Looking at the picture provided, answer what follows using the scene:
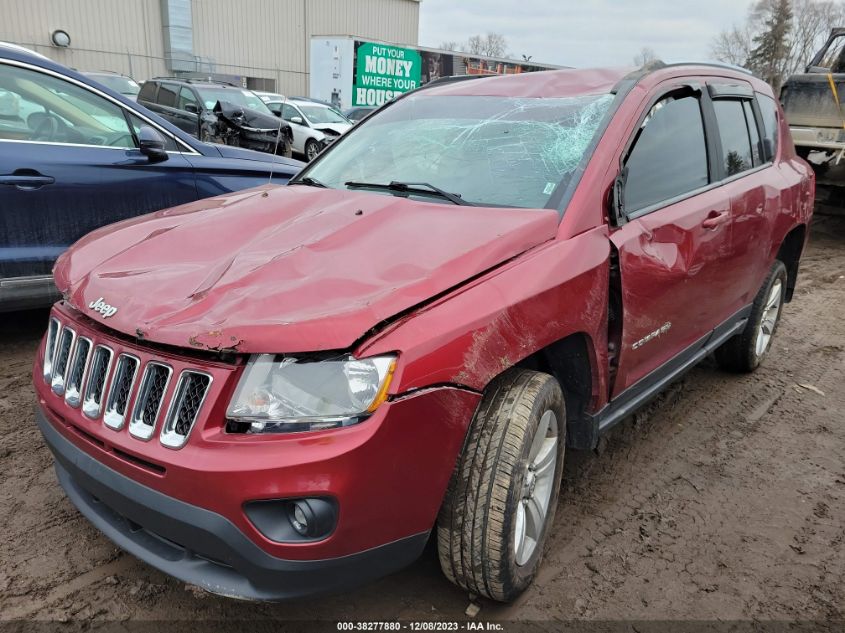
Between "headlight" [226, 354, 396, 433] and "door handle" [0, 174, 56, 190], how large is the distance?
2.96 m

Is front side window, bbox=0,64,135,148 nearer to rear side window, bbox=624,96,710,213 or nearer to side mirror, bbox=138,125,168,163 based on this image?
side mirror, bbox=138,125,168,163

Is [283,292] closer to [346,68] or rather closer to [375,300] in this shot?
[375,300]

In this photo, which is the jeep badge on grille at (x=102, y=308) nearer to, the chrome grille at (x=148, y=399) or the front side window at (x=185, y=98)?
the chrome grille at (x=148, y=399)

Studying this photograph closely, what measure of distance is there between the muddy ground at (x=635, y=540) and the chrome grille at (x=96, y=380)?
73 cm

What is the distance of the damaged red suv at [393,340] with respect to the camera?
5.71 ft

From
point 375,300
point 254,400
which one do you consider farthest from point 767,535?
point 254,400

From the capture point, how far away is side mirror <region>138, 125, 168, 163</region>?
4.20m

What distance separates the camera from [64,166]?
403 cm

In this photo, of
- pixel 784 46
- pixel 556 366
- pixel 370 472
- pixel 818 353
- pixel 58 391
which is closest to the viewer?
pixel 370 472

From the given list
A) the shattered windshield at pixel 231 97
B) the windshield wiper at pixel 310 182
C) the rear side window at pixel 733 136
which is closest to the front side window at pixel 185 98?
the shattered windshield at pixel 231 97

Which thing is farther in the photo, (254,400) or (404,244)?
(404,244)

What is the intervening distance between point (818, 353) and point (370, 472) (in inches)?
182

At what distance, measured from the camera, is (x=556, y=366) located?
2510 mm

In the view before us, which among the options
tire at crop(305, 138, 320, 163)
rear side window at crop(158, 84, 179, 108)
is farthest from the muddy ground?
tire at crop(305, 138, 320, 163)
